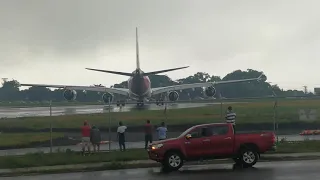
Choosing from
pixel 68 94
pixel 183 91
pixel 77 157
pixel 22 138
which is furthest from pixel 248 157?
pixel 183 91

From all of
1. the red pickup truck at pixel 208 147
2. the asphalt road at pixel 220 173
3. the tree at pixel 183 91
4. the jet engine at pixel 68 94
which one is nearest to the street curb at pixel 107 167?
the asphalt road at pixel 220 173

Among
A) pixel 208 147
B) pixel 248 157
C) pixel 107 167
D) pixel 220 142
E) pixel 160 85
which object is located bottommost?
pixel 107 167

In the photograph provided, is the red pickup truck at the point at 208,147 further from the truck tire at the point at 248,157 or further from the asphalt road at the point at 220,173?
the asphalt road at the point at 220,173

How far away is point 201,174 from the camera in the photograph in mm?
16766

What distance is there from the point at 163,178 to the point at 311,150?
10085 millimetres

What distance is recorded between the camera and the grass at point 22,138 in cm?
2924

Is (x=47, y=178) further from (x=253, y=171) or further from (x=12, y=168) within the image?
(x=253, y=171)

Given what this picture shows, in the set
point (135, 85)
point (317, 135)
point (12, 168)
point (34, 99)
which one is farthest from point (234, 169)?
point (34, 99)

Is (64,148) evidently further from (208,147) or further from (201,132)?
(208,147)

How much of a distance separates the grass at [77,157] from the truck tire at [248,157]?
495 cm

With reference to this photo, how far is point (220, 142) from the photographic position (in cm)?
1859

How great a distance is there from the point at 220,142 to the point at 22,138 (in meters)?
16.9

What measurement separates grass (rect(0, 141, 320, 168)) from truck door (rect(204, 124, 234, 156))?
4.61 meters

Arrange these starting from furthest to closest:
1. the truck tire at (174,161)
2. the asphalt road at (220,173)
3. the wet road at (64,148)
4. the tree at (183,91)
Answer: 1. the tree at (183,91)
2. the wet road at (64,148)
3. the truck tire at (174,161)
4. the asphalt road at (220,173)
